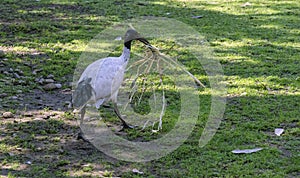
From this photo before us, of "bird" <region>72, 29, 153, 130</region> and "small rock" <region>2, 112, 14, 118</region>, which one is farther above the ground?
"bird" <region>72, 29, 153, 130</region>

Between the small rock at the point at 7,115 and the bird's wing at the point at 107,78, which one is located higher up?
the bird's wing at the point at 107,78

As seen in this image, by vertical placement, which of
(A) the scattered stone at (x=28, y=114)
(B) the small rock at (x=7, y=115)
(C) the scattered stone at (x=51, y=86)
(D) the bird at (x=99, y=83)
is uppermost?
(D) the bird at (x=99, y=83)

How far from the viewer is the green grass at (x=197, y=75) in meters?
4.36

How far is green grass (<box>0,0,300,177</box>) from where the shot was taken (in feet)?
14.3

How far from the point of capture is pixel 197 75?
6578 mm

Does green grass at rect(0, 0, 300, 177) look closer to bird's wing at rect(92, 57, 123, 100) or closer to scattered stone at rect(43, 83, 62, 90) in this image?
scattered stone at rect(43, 83, 62, 90)

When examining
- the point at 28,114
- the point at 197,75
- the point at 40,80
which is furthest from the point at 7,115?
the point at 197,75

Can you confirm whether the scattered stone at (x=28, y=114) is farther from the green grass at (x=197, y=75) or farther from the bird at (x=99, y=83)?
the bird at (x=99, y=83)

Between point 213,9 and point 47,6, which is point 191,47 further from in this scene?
point 47,6

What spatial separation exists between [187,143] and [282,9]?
5.28 m

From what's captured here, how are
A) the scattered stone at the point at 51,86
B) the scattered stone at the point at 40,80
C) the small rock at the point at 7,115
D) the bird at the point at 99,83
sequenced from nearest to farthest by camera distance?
the bird at the point at 99,83 → the small rock at the point at 7,115 → the scattered stone at the point at 51,86 → the scattered stone at the point at 40,80

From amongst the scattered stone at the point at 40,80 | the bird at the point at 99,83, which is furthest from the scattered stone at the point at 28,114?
the scattered stone at the point at 40,80

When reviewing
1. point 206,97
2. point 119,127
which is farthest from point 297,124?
point 119,127

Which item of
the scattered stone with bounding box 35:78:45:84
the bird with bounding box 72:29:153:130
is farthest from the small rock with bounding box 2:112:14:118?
the scattered stone with bounding box 35:78:45:84
